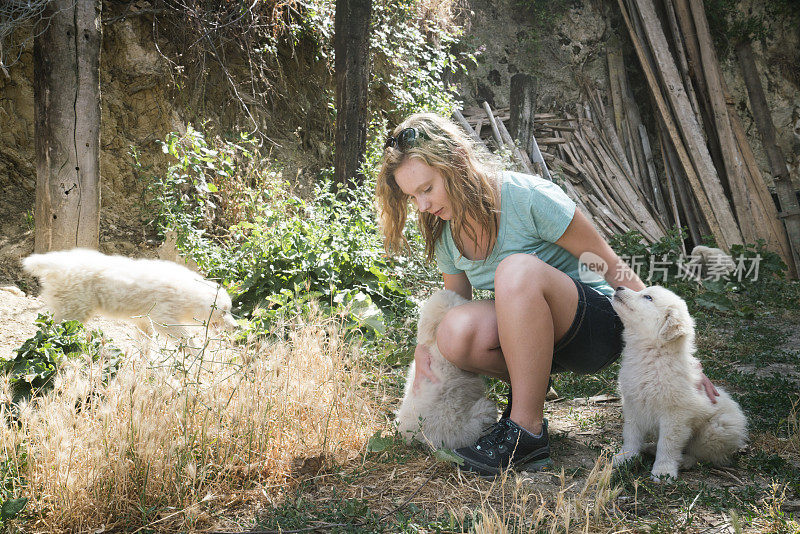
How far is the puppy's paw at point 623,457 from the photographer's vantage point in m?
2.73

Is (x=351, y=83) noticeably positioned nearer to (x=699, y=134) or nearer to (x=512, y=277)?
(x=512, y=277)

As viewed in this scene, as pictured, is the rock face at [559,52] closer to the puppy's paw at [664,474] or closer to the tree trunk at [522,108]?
the tree trunk at [522,108]

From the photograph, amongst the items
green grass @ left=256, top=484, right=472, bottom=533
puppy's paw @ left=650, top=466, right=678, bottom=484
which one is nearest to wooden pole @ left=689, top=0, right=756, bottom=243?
puppy's paw @ left=650, top=466, right=678, bottom=484

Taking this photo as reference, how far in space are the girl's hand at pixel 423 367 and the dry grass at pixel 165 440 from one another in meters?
0.36

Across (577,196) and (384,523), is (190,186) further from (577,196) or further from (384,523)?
(577,196)

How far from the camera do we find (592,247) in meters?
2.93

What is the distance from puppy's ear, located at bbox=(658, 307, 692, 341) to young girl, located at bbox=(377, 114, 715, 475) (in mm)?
323

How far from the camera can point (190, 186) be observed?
Result: 652 centimetres

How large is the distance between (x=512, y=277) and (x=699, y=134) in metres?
8.19

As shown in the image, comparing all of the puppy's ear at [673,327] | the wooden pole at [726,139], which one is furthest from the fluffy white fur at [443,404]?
the wooden pole at [726,139]

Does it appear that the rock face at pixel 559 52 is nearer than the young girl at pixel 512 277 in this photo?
No

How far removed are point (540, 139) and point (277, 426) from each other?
9334 millimetres

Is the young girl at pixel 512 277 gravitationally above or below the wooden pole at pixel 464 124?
below

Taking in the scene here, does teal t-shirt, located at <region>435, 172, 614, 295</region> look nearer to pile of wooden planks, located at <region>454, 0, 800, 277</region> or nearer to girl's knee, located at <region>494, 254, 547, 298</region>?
girl's knee, located at <region>494, 254, 547, 298</region>
